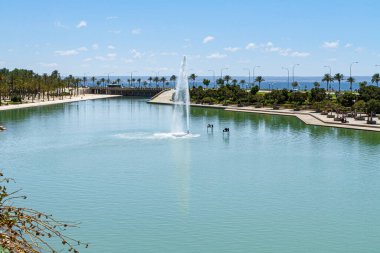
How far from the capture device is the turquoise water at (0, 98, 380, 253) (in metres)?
28.5

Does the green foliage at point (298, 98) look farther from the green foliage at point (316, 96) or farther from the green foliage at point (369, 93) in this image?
the green foliage at point (369, 93)

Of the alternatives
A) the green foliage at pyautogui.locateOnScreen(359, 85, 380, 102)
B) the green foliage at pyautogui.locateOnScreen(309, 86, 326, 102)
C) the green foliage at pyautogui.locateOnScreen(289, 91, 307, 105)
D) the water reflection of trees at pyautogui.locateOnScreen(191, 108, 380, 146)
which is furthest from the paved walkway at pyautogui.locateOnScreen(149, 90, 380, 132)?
the green foliage at pyautogui.locateOnScreen(359, 85, 380, 102)

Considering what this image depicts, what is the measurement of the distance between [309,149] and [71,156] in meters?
28.9

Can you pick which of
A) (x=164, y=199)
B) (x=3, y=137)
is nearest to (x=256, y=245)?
(x=164, y=199)

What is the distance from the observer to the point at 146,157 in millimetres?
54938

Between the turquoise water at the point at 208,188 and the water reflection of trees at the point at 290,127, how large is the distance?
68cm

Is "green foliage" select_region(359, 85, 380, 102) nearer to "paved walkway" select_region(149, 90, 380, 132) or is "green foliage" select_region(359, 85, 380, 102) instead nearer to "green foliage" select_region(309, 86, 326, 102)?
"green foliage" select_region(309, 86, 326, 102)

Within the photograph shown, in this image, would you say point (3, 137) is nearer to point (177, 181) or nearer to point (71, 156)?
point (71, 156)

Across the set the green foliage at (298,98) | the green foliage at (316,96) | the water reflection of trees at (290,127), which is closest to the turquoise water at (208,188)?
the water reflection of trees at (290,127)

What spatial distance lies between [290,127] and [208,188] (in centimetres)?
4926

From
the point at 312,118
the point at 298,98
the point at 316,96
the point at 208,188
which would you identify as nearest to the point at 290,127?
the point at 312,118

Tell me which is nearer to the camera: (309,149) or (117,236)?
(117,236)

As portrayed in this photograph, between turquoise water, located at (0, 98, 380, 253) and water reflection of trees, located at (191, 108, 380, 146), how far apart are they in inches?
26.6

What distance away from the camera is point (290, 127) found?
86.5 meters
